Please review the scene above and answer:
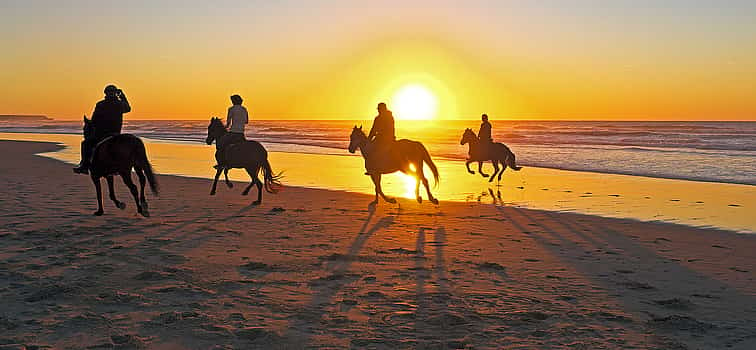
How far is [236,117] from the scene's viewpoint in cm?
1307

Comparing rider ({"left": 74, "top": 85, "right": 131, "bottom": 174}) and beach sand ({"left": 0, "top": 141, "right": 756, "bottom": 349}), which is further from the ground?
rider ({"left": 74, "top": 85, "right": 131, "bottom": 174})

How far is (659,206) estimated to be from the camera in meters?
12.7

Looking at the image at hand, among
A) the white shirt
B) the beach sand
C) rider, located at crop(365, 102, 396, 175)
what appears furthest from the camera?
the white shirt

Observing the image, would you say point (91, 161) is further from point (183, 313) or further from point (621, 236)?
point (621, 236)

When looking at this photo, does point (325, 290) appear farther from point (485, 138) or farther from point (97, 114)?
point (485, 138)

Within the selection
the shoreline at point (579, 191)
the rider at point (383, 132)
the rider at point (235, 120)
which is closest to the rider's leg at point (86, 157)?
the rider at point (235, 120)

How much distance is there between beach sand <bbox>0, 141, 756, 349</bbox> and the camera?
463 centimetres

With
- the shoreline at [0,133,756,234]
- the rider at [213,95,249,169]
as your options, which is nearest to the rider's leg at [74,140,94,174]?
the rider at [213,95,249,169]

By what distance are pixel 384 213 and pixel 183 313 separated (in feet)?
21.3

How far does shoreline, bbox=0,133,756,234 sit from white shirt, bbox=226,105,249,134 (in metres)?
3.53

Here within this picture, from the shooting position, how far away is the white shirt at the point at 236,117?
42.7 feet

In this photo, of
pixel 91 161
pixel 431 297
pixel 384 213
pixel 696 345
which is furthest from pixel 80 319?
pixel 384 213

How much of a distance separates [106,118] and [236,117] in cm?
340

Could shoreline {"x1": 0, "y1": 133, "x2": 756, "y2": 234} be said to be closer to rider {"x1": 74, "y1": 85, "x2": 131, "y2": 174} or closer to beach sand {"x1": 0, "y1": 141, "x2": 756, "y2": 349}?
beach sand {"x1": 0, "y1": 141, "x2": 756, "y2": 349}
